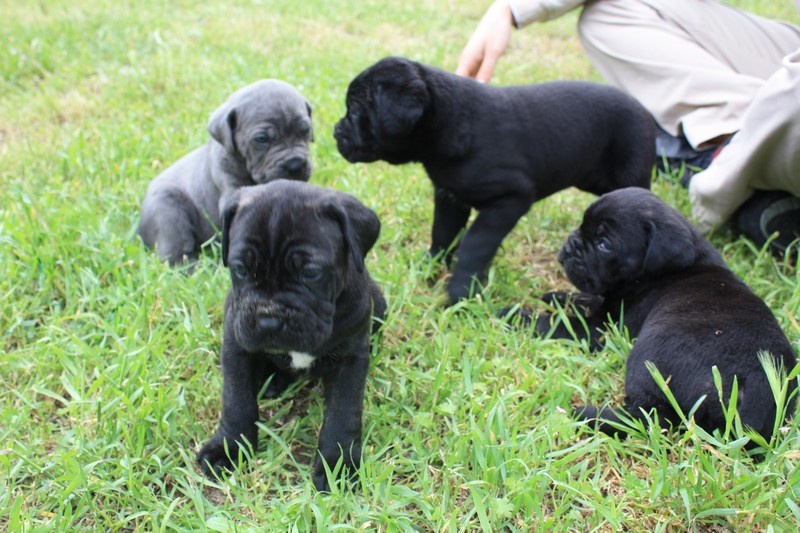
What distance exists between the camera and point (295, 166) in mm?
5059

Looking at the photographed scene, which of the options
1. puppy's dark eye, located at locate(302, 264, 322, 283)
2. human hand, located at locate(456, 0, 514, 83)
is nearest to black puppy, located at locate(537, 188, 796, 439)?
puppy's dark eye, located at locate(302, 264, 322, 283)

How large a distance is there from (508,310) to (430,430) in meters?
1.35

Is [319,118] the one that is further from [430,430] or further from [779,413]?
[779,413]

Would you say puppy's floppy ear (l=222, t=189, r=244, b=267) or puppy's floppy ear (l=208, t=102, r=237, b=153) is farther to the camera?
puppy's floppy ear (l=208, t=102, r=237, b=153)

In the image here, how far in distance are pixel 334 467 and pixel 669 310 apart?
193 cm

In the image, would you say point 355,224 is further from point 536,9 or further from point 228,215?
point 536,9

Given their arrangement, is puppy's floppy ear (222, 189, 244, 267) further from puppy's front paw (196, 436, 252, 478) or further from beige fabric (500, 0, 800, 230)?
beige fabric (500, 0, 800, 230)

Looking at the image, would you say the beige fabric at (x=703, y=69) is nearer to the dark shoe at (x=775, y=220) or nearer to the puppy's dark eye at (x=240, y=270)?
the dark shoe at (x=775, y=220)

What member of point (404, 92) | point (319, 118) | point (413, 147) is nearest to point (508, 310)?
point (413, 147)

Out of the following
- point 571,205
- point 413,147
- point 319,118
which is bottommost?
point 571,205

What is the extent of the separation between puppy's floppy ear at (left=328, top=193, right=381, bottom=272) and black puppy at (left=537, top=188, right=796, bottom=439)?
4.54ft

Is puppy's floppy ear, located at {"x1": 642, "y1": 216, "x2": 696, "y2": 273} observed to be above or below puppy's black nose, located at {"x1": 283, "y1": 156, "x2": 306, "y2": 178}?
below

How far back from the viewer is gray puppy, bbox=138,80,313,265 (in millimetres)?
5062

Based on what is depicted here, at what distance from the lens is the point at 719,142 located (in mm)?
6062
